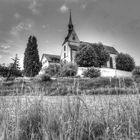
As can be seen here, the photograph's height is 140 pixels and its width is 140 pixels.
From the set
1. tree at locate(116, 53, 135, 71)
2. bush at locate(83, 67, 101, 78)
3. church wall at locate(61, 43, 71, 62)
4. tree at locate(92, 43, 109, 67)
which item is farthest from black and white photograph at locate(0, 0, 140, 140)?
church wall at locate(61, 43, 71, 62)

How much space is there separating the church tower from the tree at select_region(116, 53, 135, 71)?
987cm

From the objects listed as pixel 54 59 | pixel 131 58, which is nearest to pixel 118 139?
pixel 131 58

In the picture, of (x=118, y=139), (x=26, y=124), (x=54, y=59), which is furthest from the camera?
(x=54, y=59)

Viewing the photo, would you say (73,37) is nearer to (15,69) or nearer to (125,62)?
(125,62)

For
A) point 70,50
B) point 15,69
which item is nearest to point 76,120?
point 15,69

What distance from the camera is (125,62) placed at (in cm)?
3219

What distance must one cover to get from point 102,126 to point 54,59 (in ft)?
128

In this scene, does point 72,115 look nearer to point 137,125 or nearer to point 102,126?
point 102,126

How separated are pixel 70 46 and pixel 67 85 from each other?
31.9 metres

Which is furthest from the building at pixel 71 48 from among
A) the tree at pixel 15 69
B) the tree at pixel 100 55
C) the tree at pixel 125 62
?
the tree at pixel 15 69

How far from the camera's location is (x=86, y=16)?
7.96 metres

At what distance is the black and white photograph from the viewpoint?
1146 mm

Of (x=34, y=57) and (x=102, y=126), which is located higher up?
(x=34, y=57)

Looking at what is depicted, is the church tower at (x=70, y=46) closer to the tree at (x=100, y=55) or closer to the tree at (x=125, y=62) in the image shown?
the tree at (x=100, y=55)
